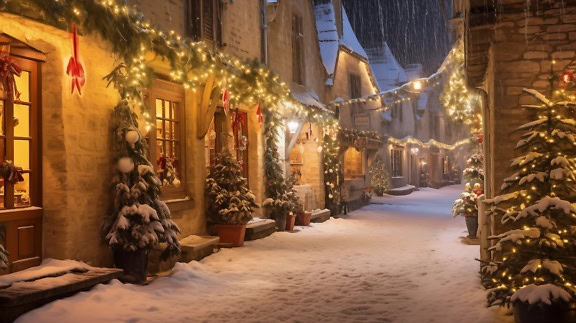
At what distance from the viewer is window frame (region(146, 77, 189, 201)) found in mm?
8617

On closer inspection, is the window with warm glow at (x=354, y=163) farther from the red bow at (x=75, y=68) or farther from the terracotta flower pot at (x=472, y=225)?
the red bow at (x=75, y=68)

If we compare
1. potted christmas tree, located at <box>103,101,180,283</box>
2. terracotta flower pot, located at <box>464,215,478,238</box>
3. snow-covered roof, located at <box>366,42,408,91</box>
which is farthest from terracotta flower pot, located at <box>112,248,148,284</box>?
snow-covered roof, located at <box>366,42,408,91</box>

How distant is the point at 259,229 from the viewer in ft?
35.9

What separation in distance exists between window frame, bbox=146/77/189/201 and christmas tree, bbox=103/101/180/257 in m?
1.47

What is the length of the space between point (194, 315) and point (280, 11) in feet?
34.8

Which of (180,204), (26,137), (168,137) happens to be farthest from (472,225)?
(26,137)

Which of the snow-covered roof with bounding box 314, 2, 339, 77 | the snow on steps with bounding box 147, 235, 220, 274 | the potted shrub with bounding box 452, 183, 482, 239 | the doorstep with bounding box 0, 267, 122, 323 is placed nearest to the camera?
the doorstep with bounding box 0, 267, 122, 323

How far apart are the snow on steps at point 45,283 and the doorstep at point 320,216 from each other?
8.49 metres

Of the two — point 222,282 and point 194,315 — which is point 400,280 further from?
point 194,315

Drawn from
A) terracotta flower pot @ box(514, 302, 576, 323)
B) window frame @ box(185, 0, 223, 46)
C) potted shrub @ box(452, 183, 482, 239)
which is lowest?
terracotta flower pot @ box(514, 302, 576, 323)

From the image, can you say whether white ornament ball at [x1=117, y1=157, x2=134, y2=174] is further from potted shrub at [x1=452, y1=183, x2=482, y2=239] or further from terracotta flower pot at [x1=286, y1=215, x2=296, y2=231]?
potted shrub at [x1=452, y1=183, x2=482, y2=239]

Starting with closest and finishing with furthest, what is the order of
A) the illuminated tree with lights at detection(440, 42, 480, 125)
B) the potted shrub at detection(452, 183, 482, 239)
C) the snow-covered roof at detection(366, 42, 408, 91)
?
the potted shrub at detection(452, 183, 482, 239) < the illuminated tree with lights at detection(440, 42, 480, 125) < the snow-covered roof at detection(366, 42, 408, 91)

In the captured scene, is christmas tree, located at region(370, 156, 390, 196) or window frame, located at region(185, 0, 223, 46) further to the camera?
christmas tree, located at region(370, 156, 390, 196)

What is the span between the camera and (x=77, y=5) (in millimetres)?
5934
